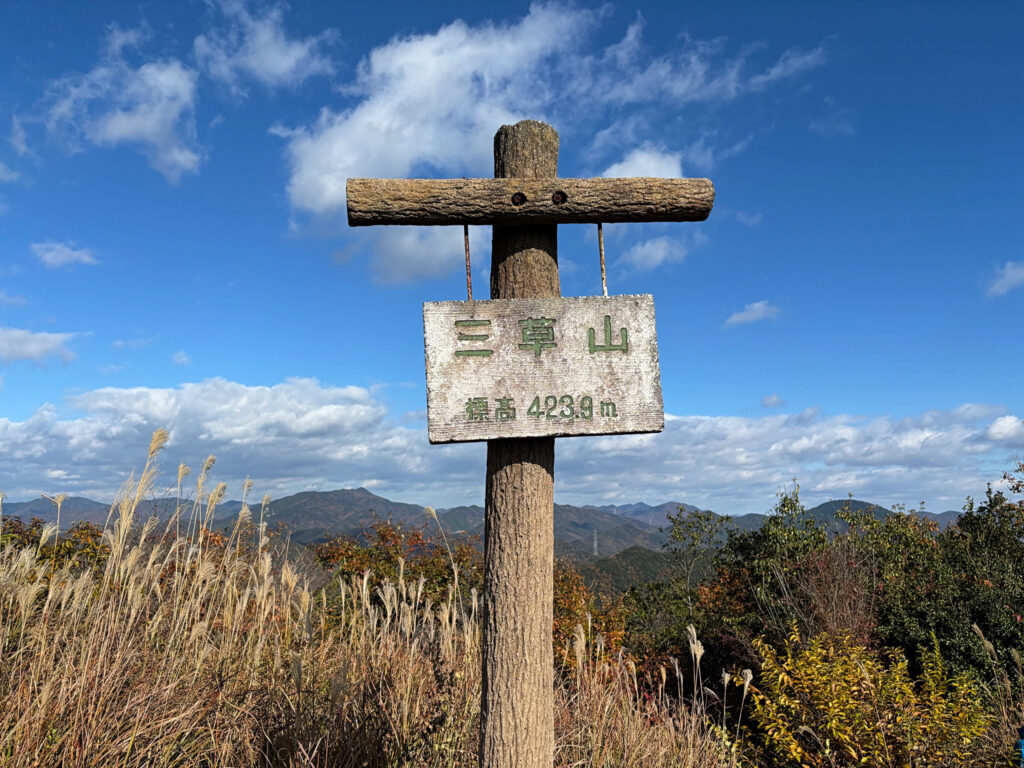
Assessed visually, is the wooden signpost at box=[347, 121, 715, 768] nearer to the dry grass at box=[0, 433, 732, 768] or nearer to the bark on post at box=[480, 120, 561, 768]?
the bark on post at box=[480, 120, 561, 768]

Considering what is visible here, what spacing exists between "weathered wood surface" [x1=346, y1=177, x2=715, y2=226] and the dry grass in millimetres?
1766

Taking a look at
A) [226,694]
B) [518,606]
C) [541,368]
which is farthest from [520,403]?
[226,694]

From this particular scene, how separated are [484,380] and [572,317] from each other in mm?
402

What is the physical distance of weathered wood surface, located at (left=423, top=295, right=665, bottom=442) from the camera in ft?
7.79

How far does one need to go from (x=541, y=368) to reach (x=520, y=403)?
151 millimetres

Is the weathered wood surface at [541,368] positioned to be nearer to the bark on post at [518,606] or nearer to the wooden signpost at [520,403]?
the wooden signpost at [520,403]

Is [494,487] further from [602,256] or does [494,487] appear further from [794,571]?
[794,571]

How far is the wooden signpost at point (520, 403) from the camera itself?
2.39 m

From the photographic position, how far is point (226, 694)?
3229 mm

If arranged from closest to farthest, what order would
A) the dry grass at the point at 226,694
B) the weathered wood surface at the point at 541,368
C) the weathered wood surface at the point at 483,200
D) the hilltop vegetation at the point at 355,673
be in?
the weathered wood surface at the point at 541,368
the weathered wood surface at the point at 483,200
the dry grass at the point at 226,694
the hilltop vegetation at the point at 355,673

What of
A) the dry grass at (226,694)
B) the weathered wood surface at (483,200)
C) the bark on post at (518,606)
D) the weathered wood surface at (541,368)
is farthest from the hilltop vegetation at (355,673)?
the weathered wood surface at (483,200)

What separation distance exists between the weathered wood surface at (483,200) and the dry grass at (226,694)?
5.79 feet

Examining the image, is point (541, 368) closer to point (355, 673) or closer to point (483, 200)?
point (483, 200)

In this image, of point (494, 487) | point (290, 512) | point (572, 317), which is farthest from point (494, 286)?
point (290, 512)
